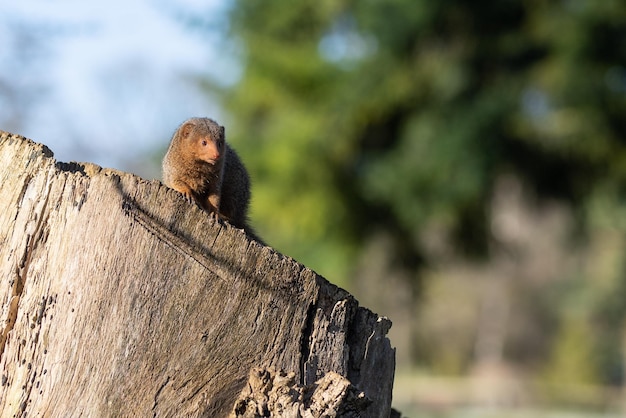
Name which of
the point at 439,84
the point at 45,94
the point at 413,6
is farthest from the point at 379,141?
the point at 45,94

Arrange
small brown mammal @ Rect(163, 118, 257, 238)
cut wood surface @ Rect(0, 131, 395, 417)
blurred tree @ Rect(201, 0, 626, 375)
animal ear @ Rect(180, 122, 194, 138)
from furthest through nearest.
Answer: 1. blurred tree @ Rect(201, 0, 626, 375)
2. animal ear @ Rect(180, 122, 194, 138)
3. small brown mammal @ Rect(163, 118, 257, 238)
4. cut wood surface @ Rect(0, 131, 395, 417)

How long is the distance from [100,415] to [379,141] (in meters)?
16.5

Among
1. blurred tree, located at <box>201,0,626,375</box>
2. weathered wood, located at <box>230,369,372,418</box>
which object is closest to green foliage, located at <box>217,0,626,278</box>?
blurred tree, located at <box>201,0,626,375</box>

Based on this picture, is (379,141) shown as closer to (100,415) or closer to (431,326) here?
(100,415)

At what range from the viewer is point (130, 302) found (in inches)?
130

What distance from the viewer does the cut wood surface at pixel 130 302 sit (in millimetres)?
3295

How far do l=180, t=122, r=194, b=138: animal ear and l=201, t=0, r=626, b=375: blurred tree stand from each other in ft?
40.2

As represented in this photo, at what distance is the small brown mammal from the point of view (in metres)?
4.72

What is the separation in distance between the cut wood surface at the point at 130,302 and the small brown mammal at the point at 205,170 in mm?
1244

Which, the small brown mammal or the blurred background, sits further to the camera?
the blurred background

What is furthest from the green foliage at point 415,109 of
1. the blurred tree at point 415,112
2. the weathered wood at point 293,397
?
the weathered wood at point 293,397

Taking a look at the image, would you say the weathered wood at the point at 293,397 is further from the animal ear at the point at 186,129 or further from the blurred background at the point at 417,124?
the blurred background at the point at 417,124

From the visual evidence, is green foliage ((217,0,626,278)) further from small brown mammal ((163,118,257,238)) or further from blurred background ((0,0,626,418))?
small brown mammal ((163,118,257,238))

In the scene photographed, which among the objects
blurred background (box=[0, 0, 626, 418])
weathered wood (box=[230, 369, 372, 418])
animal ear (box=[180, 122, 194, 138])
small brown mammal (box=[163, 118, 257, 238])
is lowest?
weathered wood (box=[230, 369, 372, 418])
